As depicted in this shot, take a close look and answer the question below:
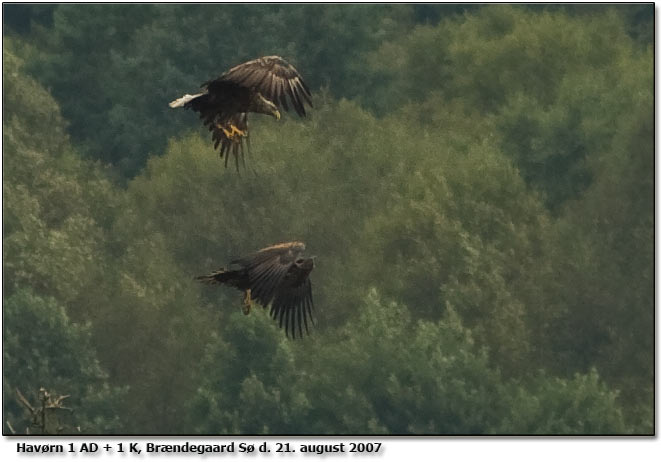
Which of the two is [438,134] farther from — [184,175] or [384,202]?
[184,175]

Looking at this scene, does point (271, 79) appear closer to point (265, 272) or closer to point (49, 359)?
point (265, 272)

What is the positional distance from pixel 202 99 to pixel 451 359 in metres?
84.8

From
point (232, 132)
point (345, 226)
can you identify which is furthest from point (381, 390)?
point (232, 132)

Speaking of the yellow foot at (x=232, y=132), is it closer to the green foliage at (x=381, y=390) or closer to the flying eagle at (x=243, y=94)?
the flying eagle at (x=243, y=94)

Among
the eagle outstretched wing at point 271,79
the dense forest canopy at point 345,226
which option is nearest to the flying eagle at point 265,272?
the eagle outstretched wing at point 271,79

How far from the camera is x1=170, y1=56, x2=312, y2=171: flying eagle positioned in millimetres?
51188

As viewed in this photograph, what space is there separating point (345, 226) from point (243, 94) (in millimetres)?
101859

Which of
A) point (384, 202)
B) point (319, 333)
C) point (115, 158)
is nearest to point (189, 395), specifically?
point (319, 333)

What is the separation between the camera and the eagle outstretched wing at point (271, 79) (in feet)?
167

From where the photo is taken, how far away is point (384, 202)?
155250 millimetres

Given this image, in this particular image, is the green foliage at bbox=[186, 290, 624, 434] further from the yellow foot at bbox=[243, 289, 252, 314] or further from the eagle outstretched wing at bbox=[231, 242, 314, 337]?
the yellow foot at bbox=[243, 289, 252, 314]

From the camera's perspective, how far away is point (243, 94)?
52.2 metres

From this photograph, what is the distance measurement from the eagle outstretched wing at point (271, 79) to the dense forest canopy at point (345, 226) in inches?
3085

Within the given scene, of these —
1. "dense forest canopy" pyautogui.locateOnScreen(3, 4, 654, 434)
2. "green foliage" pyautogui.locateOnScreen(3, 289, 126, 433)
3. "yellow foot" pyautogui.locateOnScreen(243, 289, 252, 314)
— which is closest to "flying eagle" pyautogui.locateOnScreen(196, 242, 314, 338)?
"yellow foot" pyautogui.locateOnScreen(243, 289, 252, 314)
